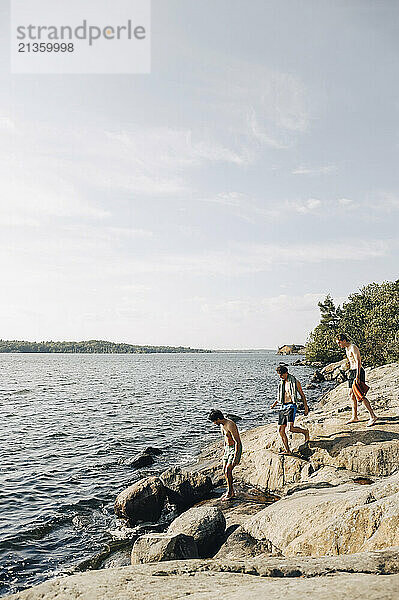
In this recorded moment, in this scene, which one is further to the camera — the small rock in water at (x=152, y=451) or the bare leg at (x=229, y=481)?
the small rock in water at (x=152, y=451)

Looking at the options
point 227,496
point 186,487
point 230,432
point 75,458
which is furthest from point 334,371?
point 230,432

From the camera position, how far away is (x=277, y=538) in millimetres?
8188

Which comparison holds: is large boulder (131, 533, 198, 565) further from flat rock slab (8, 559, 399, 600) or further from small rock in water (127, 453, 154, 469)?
small rock in water (127, 453, 154, 469)

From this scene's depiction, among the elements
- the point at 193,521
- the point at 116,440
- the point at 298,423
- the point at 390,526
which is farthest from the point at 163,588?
the point at 116,440

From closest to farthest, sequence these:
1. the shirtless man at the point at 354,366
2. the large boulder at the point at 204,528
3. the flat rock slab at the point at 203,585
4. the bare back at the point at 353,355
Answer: the flat rock slab at the point at 203,585 → the large boulder at the point at 204,528 → the shirtless man at the point at 354,366 → the bare back at the point at 353,355

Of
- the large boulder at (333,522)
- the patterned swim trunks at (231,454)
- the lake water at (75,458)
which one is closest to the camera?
the large boulder at (333,522)

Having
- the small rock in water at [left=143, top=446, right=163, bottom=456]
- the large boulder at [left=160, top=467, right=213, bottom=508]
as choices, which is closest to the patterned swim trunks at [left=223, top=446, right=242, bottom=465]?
the large boulder at [left=160, top=467, right=213, bottom=508]

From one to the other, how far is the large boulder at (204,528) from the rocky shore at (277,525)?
21 millimetres

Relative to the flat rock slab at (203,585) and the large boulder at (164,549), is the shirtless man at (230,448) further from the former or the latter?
the flat rock slab at (203,585)

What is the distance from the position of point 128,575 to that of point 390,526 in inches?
142

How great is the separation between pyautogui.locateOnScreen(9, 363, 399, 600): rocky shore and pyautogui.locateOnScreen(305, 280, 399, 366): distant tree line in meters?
30.2

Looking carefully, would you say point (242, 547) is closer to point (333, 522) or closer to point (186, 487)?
point (333, 522)

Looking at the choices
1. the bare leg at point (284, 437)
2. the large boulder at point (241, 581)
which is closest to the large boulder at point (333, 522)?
the large boulder at point (241, 581)

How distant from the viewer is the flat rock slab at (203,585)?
3.98 meters
